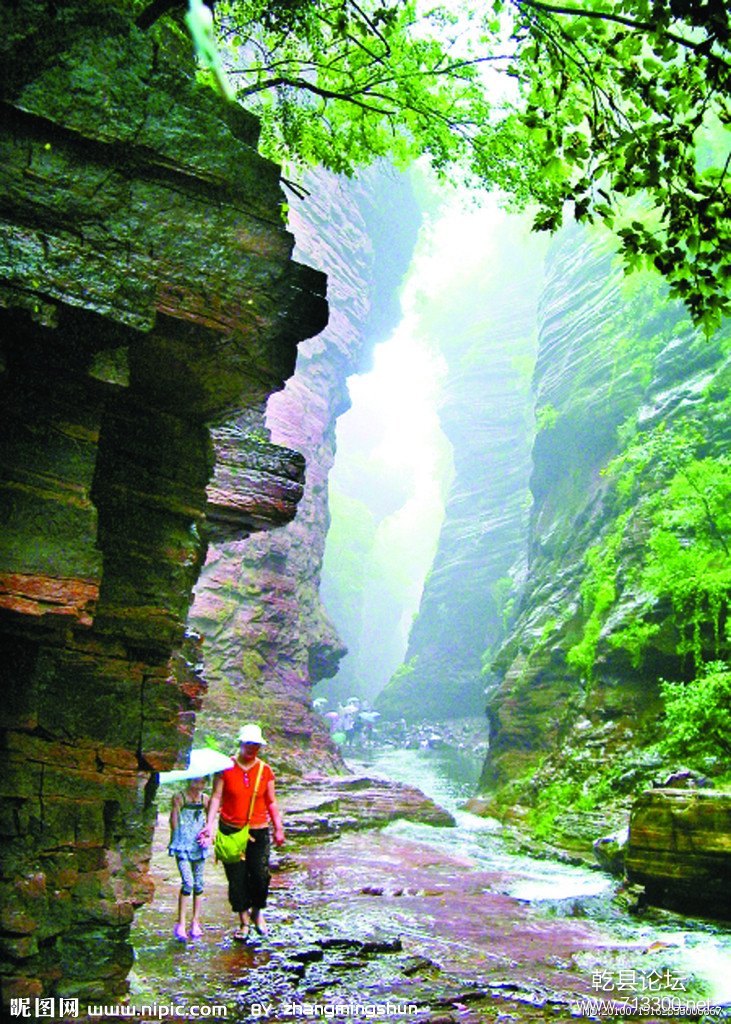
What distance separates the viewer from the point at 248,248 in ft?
13.9

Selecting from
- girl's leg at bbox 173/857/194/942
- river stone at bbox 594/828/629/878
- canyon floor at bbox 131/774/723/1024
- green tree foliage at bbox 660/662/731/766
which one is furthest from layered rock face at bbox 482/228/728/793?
girl's leg at bbox 173/857/194/942

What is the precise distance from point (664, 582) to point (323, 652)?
18.8m

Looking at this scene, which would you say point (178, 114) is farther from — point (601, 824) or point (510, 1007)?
point (601, 824)

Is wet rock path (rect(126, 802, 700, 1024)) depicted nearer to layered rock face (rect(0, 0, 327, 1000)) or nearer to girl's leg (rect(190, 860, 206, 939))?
girl's leg (rect(190, 860, 206, 939))

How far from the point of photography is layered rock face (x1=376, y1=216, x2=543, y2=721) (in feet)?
181

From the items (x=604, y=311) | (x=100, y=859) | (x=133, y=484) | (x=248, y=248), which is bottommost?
(x=100, y=859)

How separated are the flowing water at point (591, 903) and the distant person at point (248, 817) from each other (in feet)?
13.1

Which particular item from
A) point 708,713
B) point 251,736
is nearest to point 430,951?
point 251,736

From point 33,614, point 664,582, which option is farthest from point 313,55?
point 664,582

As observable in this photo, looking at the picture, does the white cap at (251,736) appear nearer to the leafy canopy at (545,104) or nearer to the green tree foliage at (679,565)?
the leafy canopy at (545,104)

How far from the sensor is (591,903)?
9.36 metres

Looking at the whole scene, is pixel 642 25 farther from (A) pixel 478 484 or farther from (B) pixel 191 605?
(A) pixel 478 484

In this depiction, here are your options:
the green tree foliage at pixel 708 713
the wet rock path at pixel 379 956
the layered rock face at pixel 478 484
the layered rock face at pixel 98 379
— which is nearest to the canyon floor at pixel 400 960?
the wet rock path at pixel 379 956

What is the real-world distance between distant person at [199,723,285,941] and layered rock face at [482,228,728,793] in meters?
10.0
